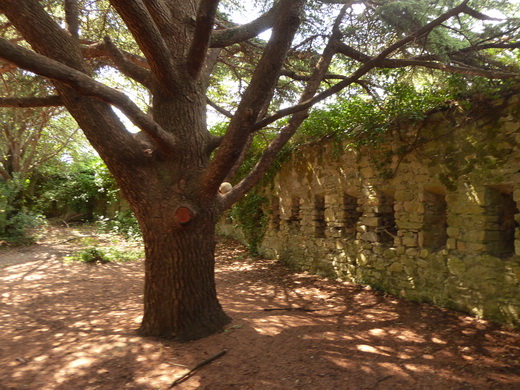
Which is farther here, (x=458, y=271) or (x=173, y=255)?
(x=458, y=271)

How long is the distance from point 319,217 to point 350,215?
0.91 metres

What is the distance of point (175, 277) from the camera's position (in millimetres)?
3828

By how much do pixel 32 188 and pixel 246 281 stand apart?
1295 cm

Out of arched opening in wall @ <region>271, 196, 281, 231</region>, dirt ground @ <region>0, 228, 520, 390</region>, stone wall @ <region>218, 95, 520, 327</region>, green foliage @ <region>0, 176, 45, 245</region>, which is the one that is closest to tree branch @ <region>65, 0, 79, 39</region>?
dirt ground @ <region>0, 228, 520, 390</region>

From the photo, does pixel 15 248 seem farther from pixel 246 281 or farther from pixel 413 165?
pixel 413 165

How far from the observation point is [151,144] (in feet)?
13.2

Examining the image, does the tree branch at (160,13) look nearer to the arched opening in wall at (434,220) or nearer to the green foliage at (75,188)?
the arched opening in wall at (434,220)

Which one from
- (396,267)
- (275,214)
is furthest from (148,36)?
(275,214)

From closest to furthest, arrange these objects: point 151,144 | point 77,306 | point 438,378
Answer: point 438,378 → point 151,144 → point 77,306

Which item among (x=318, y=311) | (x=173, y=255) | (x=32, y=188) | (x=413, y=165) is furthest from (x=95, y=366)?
(x=32, y=188)

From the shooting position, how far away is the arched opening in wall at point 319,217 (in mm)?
7477

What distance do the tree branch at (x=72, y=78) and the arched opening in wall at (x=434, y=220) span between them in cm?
387

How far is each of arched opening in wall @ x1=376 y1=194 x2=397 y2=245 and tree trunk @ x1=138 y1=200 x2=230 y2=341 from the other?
3.26 meters

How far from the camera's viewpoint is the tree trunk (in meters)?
3.81
